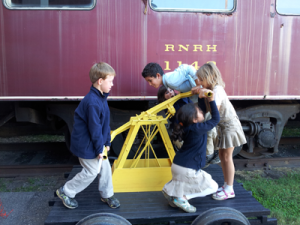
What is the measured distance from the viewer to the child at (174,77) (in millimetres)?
2560

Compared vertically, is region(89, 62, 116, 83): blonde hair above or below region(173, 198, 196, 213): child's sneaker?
above

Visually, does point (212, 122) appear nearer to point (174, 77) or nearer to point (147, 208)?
point (174, 77)

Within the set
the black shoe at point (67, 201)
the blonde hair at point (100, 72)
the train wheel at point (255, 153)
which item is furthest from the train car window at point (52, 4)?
the train wheel at point (255, 153)

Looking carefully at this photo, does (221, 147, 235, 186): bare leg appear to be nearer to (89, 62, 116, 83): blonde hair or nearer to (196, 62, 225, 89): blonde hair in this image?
(196, 62, 225, 89): blonde hair

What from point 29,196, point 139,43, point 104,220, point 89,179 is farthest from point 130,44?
point 29,196

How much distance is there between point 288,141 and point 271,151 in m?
1.35

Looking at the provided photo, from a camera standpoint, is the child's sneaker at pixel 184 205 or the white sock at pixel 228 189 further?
the white sock at pixel 228 189

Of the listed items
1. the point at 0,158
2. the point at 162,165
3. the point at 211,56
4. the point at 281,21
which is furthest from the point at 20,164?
the point at 281,21

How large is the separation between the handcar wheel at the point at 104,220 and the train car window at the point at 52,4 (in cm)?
252

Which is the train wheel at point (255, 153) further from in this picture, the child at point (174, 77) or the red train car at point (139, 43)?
the child at point (174, 77)

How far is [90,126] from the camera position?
2025mm

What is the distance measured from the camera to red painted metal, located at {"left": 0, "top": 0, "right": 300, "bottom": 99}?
→ 3.20 m

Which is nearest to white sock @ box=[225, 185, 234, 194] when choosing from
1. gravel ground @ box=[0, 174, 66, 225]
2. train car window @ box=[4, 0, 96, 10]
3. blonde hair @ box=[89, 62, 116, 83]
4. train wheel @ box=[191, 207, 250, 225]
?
train wheel @ box=[191, 207, 250, 225]

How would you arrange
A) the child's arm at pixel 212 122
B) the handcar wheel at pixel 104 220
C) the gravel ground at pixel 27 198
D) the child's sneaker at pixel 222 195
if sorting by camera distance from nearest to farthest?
the handcar wheel at pixel 104 220
the child's arm at pixel 212 122
the child's sneaker at pixel 222 195
the gravel ground at pixel 27 198
